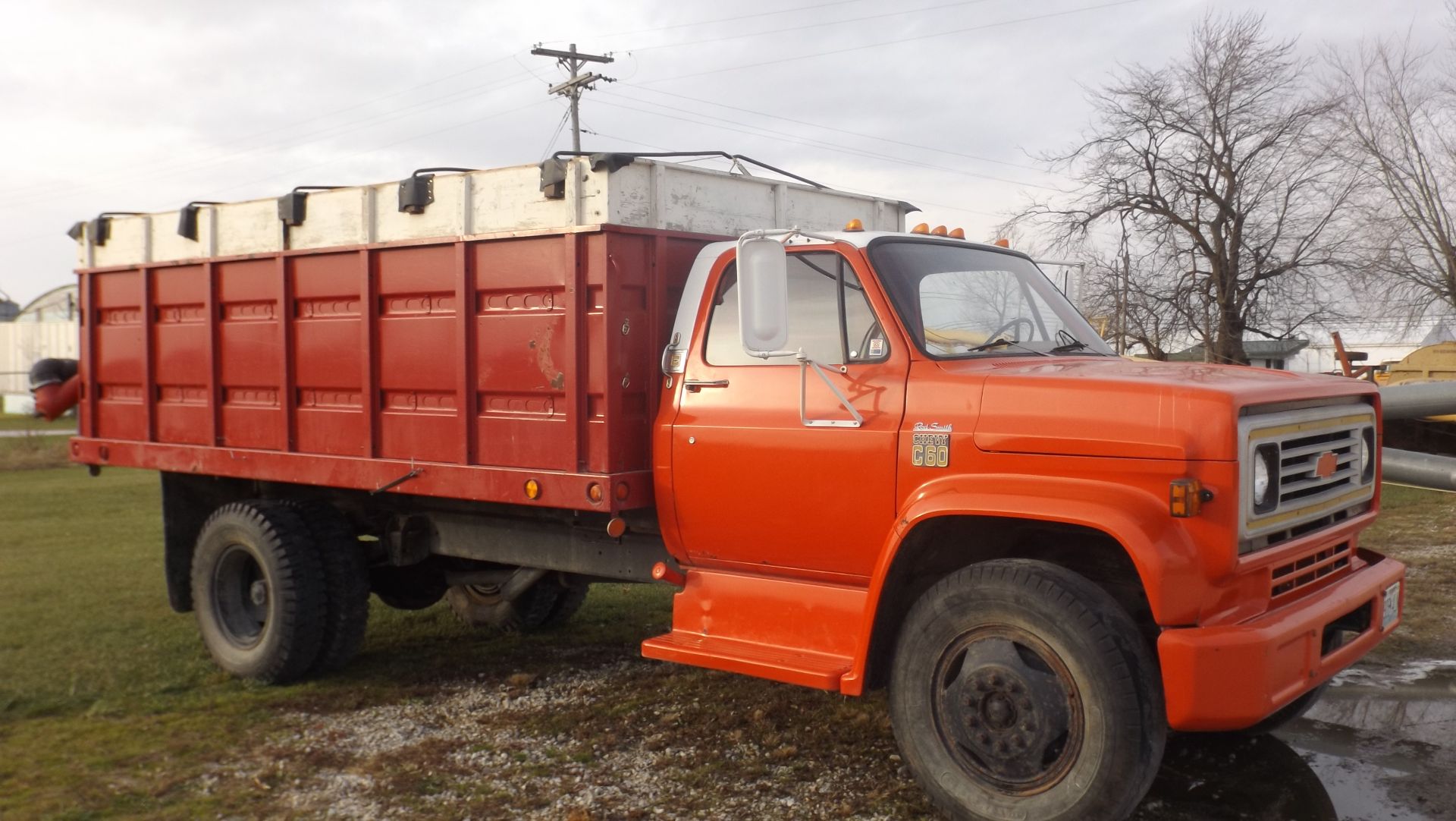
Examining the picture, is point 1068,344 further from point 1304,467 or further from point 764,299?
point 764,299

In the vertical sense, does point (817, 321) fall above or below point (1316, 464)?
above

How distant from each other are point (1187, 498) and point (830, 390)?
140 centimetres

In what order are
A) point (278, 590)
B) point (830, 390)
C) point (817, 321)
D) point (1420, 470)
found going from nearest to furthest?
point (830, 390), point (817, 321), point (1420, 470), point (278, 590)

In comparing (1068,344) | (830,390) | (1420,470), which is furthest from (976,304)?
(1420,470)

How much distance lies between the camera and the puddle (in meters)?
4.34

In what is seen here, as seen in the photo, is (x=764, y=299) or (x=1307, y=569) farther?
(x=764, y=299)

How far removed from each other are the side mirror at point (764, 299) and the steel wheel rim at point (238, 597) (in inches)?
141

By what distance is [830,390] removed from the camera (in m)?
4.53

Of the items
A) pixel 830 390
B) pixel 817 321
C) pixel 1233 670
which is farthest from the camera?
pixel 817 321

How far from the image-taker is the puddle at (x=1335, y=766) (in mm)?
4340

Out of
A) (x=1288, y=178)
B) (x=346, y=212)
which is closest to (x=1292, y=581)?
(x=346, y=212)

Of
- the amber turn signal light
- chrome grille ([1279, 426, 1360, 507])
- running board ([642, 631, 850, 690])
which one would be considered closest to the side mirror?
running board ([642, 631, 850, 690])

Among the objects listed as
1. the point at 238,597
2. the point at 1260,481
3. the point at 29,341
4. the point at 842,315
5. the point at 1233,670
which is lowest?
the point at 238,597

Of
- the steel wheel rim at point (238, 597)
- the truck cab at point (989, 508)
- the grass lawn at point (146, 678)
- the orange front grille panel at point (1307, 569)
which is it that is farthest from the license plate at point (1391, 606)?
the steel wheel rim at point (238, 597)
